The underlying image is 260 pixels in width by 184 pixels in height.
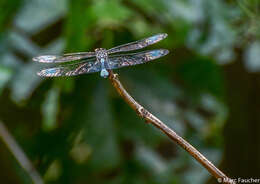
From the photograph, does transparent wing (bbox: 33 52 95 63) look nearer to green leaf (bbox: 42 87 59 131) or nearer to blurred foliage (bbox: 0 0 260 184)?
blurred foliage (bbox: 0 0 260 184)

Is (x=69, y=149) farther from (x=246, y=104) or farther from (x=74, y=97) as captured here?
(x=246, y=104)

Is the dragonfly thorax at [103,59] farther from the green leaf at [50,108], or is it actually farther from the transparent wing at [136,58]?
the green leaf at [50,108]

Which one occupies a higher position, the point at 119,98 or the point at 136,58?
the point at 136,58

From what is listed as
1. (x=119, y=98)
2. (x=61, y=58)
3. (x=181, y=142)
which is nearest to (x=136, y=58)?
(x=61, y=58)

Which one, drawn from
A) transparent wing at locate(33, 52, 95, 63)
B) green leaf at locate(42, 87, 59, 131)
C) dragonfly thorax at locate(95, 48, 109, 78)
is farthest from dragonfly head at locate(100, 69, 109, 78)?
green leaf at locate(42, 87, 59, 131)

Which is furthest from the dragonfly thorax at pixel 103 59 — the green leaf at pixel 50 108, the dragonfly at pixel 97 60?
the green leaf at pixel 50 108

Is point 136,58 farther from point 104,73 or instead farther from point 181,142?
point 181,142
